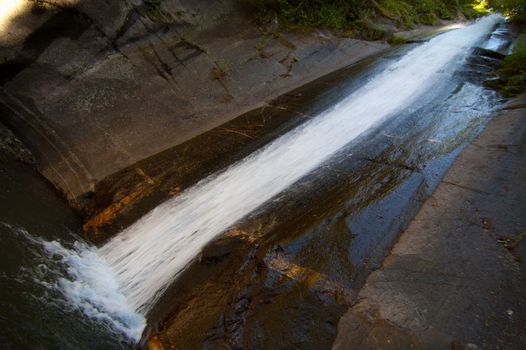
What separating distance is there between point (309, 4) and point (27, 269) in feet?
31.2

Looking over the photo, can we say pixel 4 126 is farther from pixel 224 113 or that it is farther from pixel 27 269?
pixel 224 113

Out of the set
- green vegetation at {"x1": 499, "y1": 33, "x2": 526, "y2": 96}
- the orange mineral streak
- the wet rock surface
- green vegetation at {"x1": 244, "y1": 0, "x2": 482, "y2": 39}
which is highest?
green vegetation at {"x1": 244, "y1": 0, "x2": 482, "y2": 39}

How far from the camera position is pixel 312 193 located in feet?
16.0

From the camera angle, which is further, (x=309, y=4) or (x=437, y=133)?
(x=309, y=4)

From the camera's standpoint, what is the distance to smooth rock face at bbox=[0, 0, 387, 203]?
591 centimetres

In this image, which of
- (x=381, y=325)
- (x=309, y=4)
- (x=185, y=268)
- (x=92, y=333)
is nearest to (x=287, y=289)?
(x=381, y=325)

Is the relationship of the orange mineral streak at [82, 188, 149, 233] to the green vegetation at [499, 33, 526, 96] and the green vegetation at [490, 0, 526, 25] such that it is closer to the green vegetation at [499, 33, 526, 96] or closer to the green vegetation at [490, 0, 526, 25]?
the green vegetation at [499, 33, 526, 96]

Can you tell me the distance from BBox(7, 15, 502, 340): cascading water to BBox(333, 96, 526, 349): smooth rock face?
6.65ft

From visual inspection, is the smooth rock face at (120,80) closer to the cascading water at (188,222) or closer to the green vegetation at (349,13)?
the cascading water at (188,222)

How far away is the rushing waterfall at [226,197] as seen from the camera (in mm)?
4371

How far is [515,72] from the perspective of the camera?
8.18 m

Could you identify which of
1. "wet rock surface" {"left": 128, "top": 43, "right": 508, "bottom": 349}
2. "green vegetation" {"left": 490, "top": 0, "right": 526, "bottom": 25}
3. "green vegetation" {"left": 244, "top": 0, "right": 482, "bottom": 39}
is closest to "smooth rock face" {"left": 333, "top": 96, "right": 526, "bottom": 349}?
"wet rock surface" {"left": 128, "top": 43, "right": 508, "bottom": 349}

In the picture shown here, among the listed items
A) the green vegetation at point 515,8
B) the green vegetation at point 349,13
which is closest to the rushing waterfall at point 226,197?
the green vegetation at point 349,13

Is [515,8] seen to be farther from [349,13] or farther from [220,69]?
[220,69]
